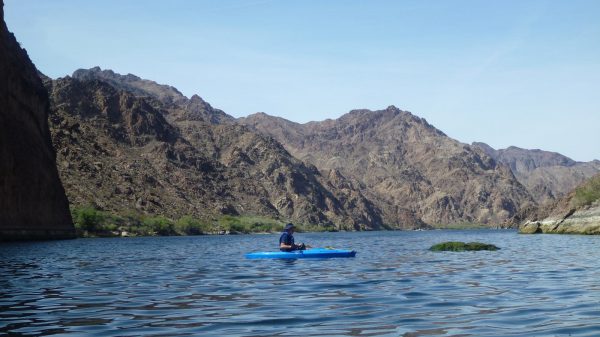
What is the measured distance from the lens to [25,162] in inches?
3814

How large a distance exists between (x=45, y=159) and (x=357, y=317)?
10051 cm

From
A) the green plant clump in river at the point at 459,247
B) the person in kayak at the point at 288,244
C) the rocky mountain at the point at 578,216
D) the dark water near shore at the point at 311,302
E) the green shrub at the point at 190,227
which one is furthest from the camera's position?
the green shrub at the point at 190,227

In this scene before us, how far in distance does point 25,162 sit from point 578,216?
87.5 meters

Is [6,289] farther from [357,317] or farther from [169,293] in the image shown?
[357,317]

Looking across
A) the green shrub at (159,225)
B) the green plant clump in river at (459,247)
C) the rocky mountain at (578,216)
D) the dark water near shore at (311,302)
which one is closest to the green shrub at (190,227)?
the green shrub at (159,225)

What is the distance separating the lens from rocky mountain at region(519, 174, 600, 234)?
324 feet

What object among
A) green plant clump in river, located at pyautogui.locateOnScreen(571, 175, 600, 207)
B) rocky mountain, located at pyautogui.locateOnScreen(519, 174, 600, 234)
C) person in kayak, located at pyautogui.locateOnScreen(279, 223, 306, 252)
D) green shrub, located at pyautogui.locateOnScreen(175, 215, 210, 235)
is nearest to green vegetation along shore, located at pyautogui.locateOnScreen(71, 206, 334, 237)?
green shrub, located at pyautogui.locateOnScreen(175, 215, 210, 235)

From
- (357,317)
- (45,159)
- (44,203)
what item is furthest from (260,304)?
(45,159)

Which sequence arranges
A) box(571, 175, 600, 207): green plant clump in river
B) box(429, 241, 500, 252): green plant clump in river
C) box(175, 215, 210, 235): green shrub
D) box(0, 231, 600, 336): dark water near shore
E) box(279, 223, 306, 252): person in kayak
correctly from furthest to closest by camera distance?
box(175, 215, 210, 235): green shrub < box(571, 175, 600, 207): green plant clump in river < box(429, 241, 500, 252): green plant clump in river < box(279, 223, 306, 252): person in kayak < box(0, 231, 600, 336): dark water near shore

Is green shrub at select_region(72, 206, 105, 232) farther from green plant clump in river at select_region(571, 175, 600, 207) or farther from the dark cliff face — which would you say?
green plant clump in river at select_region(571, 175, 600, 207)

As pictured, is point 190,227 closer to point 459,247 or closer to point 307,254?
point 459,247

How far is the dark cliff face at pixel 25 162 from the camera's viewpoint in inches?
3460

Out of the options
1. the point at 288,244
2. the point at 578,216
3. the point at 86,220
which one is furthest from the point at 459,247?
the point at 86,220

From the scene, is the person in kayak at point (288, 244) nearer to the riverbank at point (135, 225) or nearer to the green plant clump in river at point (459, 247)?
the green plant clump in river at point (459, 247)
